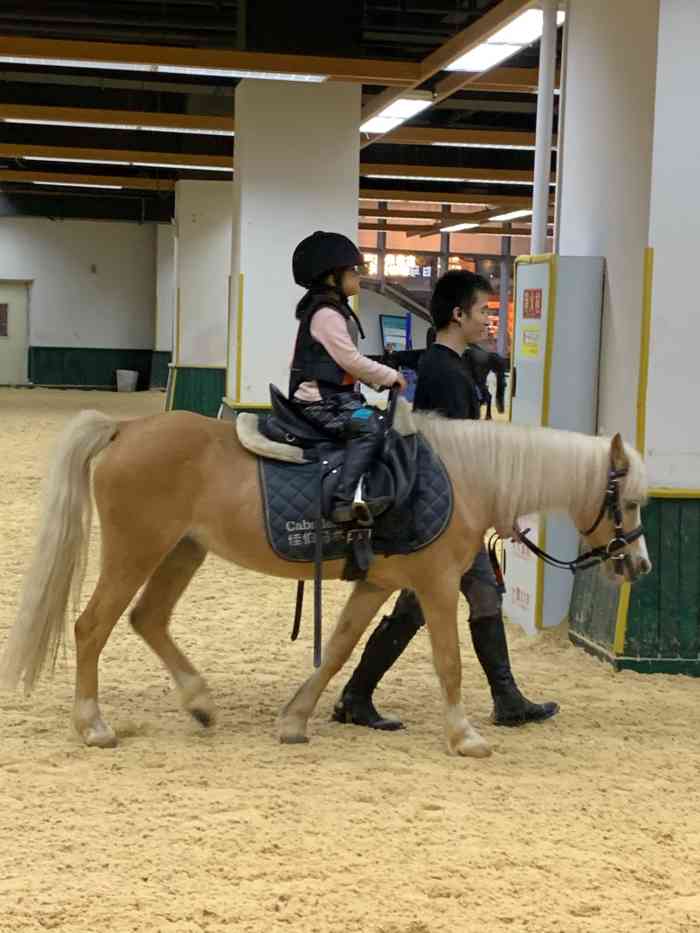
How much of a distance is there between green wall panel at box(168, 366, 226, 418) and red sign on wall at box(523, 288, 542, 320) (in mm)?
12431

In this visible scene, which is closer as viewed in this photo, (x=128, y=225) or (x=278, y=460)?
(x=278, y=460)

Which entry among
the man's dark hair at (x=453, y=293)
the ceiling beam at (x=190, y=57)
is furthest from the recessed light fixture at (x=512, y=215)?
the man's dark hair at (x=453, y=293)

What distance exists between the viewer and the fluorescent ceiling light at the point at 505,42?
8.48 meters

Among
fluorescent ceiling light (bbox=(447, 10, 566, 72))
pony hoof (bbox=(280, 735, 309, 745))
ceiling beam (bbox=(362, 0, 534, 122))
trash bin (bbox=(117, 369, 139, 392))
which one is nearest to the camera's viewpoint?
pony hoof (bbox=(280, 735, 309, 745))

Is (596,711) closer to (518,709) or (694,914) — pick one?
(518,709)

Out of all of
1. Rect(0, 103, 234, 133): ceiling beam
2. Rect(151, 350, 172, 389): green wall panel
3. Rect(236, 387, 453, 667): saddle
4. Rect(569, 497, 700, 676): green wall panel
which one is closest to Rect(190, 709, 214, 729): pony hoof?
Rect(236, 387, 453, 667): saddle

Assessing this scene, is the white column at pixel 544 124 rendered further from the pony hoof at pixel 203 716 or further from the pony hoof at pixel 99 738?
the pony hoof at pixel 99 738

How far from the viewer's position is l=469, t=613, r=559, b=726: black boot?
17.0 ft

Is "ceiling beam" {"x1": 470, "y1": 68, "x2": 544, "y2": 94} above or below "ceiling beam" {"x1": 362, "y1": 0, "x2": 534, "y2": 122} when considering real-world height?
Answer: above

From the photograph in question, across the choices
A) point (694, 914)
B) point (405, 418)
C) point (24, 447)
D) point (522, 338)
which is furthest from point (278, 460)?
point (24, 447)

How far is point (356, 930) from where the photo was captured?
3154 mm

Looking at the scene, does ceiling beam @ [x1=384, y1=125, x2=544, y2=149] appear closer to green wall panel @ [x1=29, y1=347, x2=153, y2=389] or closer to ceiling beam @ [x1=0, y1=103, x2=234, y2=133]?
ceiling beam @ [x1=0, y1=103, x2=234, y2=133]

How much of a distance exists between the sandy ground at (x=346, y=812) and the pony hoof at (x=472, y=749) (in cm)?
6

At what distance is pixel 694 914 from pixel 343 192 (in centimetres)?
961
